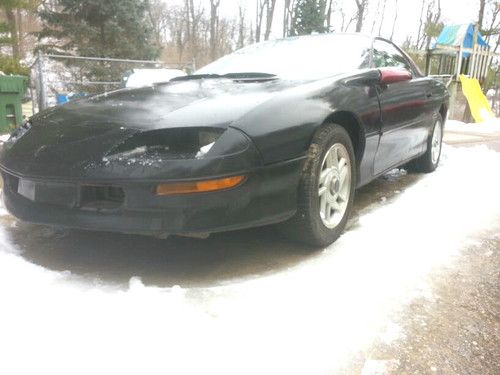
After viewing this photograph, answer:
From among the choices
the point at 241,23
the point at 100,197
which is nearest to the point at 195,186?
the point at 100,197

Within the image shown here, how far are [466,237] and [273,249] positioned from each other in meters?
1.21

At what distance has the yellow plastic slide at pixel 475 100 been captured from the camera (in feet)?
37.1

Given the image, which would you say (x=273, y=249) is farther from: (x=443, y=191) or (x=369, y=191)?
(x=443, y=191)

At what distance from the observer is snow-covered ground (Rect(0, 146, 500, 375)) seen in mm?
1500

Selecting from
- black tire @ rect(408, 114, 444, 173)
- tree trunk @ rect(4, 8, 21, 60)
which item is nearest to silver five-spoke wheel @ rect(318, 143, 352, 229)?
black tire @ rect(408, 114, 444, 173)

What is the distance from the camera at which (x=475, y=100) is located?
1152cm

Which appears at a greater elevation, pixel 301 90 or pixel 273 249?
pixel 301 90

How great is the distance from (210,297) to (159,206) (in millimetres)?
439

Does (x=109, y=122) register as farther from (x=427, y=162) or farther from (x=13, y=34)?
(x=13, y=34)

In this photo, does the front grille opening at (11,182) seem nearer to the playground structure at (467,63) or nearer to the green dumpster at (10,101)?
the green dumpster at (10,101)

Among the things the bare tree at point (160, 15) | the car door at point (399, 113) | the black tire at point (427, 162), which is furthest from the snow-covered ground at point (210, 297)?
the bare tree at point (160, 15)

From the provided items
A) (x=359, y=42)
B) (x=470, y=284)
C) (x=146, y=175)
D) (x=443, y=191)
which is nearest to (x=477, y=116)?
(x=443, y=191)

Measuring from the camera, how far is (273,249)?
7.98 ft

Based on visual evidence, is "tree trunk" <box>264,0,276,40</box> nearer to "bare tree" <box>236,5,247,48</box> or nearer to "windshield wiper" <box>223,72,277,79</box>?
"bare tree" <box>236,5,247,48</box>
